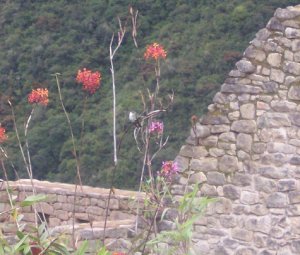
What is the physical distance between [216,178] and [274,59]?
74 centimetres

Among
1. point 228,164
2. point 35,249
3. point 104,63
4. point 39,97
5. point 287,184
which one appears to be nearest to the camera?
point 35,249

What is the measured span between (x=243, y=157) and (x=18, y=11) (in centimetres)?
1128

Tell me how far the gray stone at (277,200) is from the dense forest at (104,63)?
A: 13.7 ft

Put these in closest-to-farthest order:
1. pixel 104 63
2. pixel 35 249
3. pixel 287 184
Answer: pixel 35 249 → pixel 287 184 → pixel 104 63

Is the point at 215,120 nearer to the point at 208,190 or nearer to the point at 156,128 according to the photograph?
the point at 208,190

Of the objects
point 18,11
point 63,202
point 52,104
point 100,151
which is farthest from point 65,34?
point 63,202

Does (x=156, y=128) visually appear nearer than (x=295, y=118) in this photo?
Yes

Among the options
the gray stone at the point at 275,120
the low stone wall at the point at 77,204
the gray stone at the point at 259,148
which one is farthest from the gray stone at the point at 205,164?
the low stone wall at the point at 77,204

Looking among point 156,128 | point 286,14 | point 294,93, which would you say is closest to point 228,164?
point 294,93

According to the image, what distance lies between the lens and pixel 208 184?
712 cm

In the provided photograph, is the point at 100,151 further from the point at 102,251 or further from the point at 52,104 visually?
the point at 102,251

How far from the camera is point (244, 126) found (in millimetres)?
7086

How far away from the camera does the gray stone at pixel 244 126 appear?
708 cm

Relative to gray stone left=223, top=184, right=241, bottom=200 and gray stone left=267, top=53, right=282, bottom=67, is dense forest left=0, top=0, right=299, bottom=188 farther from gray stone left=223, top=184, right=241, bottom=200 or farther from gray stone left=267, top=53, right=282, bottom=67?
gray stone left=267, top=53, right=282, bottom=67
